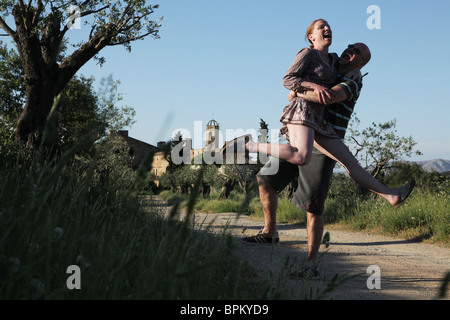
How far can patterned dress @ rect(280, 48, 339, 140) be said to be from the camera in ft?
14.4

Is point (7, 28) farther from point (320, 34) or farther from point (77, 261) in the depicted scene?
point (77, 261)

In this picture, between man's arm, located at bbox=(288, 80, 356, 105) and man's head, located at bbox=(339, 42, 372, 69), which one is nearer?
man's arm, located at bbox=(288, 80, 356, 105)

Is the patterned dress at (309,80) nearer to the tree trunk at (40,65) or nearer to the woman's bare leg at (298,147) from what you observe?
the woman's bare leg at (298,147)

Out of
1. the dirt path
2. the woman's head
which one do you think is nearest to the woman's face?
the woman's head

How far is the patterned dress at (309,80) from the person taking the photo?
4402mm

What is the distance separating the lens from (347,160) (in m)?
4.61

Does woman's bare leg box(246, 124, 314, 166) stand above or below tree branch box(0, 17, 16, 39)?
below

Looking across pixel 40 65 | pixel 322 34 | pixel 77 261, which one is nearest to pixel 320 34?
pixel 322 34

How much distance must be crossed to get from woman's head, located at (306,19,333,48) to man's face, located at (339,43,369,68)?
8.7 inches

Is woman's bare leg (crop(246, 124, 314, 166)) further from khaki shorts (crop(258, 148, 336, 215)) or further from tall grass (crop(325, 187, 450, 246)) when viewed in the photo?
tall grass (crop(325, 187, 450, 246))
